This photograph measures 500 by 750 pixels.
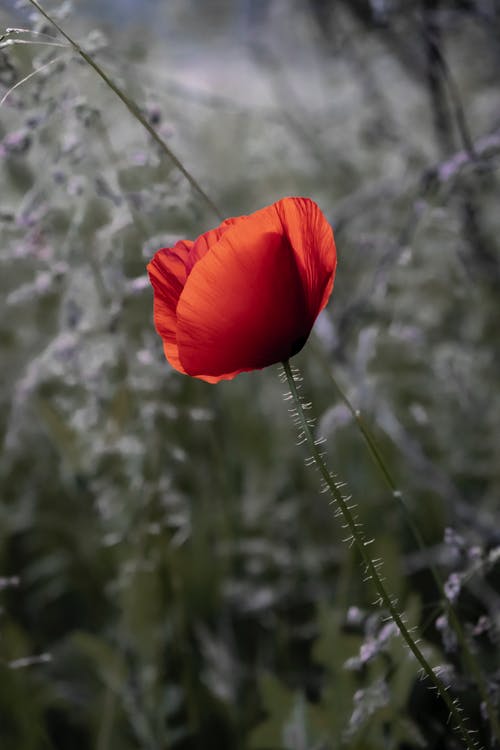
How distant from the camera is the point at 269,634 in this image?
1512 mm

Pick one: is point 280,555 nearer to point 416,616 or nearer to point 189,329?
point 416,616

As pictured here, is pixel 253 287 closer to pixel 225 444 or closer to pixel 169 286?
pixel 169 286

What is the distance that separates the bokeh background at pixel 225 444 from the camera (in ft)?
3.44

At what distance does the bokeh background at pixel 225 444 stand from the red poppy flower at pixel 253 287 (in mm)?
213

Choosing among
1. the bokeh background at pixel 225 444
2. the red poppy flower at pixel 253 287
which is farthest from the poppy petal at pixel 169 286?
the bokeh background at pixel 225 444

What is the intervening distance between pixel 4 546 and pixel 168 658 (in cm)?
42

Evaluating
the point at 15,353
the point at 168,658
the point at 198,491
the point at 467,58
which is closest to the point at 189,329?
the point at 168,658

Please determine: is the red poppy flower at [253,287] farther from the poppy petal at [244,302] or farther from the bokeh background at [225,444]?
the bokeh background at [225,444]

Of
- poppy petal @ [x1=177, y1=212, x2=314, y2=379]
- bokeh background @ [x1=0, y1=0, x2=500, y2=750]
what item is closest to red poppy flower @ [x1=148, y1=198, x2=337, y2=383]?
poppy petal @ [x1=177, y1=212, x2=314, y2=379]

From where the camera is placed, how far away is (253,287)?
2.08 ft

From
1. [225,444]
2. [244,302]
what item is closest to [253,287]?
[244,302]

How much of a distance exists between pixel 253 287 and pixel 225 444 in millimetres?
1074

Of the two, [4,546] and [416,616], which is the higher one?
[4,546]

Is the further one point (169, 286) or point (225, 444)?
point (225, 444)
